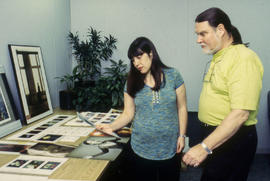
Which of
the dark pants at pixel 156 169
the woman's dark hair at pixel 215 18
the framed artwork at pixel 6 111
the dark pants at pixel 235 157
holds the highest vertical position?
the woman's dark hair at pixel 215 18

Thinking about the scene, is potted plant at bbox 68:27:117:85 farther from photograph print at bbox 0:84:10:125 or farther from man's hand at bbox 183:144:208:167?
man's hand at bbox 183:144:208:167

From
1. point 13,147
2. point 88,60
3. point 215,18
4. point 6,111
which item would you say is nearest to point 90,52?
point 88,60

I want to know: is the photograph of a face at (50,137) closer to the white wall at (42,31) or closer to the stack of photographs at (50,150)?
the stack of photographs at (50,150)

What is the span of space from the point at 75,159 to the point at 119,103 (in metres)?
1.35

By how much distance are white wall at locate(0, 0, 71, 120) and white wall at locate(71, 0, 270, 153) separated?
1.23 feet

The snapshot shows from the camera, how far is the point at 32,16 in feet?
7.00

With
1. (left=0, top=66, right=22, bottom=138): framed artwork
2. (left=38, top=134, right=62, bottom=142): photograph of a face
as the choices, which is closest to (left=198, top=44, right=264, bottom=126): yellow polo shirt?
(left=38, top=134, right=62, bottom=142): photograph of a face

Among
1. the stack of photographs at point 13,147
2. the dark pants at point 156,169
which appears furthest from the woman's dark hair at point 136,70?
Result: the stack of photographs at point 13,147

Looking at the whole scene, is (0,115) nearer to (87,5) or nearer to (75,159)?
(75,159)

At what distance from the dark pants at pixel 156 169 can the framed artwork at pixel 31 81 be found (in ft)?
3.29

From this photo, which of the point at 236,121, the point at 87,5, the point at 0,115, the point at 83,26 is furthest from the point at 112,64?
the point at 236,121

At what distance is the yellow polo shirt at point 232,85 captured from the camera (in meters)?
1.06

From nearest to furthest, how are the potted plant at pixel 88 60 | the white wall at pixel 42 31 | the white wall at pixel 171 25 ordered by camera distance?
the white wall at pixel 42 31 → the potted plant at pixel 88 60 → the white wall at pixel 171 25

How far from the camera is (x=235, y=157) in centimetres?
120
